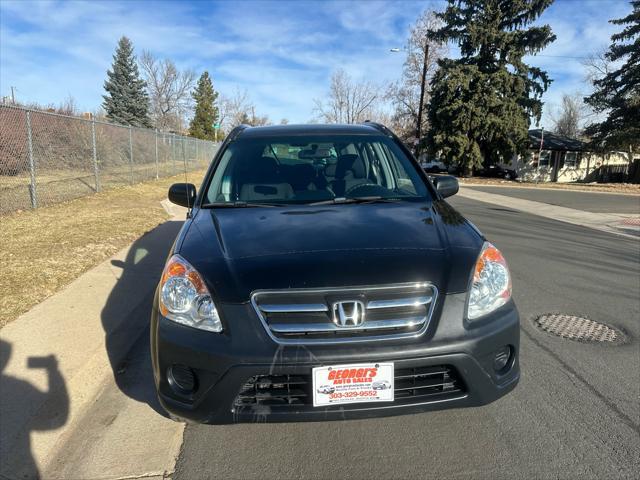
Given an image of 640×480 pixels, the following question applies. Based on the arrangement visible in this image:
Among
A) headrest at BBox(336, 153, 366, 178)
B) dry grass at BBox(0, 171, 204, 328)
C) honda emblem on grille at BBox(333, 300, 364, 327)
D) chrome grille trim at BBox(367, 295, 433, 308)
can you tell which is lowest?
dry grass at BBox(0, 171, 204, 328)

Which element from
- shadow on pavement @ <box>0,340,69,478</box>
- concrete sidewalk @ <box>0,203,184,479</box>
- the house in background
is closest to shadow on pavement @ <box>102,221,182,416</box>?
concrete sidewalk @ <box>0,203,184,479</box>

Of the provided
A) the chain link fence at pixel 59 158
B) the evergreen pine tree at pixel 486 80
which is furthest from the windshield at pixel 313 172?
the evergreen pine tree at pixel 486 80

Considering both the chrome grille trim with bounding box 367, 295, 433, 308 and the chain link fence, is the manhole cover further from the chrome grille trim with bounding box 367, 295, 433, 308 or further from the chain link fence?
the chain link fence

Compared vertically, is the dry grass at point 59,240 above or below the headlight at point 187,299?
below

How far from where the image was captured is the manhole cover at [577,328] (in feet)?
13.3

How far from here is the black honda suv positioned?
208cm

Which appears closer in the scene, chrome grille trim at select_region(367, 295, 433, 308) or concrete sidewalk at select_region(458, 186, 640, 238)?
chrome grille trim at select_region(367, 295, 433, 308)

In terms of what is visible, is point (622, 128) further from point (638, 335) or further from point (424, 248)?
point (424, 248)

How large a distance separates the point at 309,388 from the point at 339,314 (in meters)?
0.35

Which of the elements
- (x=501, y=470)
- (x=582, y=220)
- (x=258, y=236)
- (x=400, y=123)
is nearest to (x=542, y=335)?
(x=501, y=470)

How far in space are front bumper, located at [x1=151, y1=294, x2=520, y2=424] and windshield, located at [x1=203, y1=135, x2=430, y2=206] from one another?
1294 mm

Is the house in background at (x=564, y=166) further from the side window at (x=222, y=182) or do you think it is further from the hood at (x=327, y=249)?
the hood at (x=327, y=249)

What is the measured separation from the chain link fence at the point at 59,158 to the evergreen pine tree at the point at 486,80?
2226 centimetres

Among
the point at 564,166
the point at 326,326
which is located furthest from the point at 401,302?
the point at 564,166
